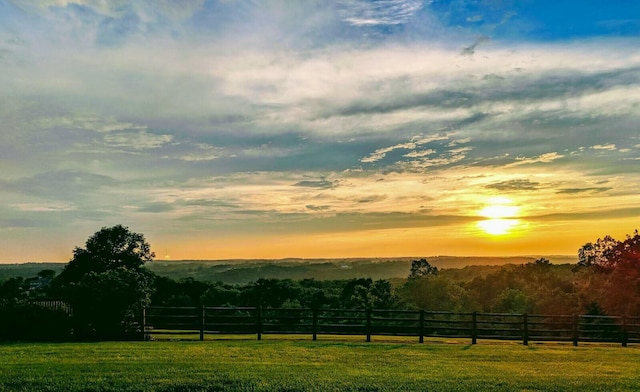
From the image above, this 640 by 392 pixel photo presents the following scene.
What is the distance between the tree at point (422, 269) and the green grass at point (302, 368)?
138ft

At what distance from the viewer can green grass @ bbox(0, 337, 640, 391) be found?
12617 mm

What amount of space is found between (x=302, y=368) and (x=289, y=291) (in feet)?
130

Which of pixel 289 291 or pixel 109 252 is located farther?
pixel 289 291

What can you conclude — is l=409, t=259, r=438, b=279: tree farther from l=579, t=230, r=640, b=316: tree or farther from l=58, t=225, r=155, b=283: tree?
l=58, t=225, r=155, b=283: tree

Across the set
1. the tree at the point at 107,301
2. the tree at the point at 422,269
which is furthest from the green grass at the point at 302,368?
the tree at the point at 422,269

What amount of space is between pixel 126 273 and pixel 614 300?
26086 millimetres

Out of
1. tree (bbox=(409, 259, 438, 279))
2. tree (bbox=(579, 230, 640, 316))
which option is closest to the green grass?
tree (bbox=(579, 230, 640, 316))

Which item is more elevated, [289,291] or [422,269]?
[422,269]

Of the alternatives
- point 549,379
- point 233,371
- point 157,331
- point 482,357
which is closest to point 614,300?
point 482,357

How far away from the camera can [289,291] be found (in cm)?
5431

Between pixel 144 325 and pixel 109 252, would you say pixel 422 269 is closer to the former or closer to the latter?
pixel 109 252

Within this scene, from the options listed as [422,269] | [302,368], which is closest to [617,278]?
[302,368]

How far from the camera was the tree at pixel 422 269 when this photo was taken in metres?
63.1

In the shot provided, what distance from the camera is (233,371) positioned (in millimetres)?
14086
